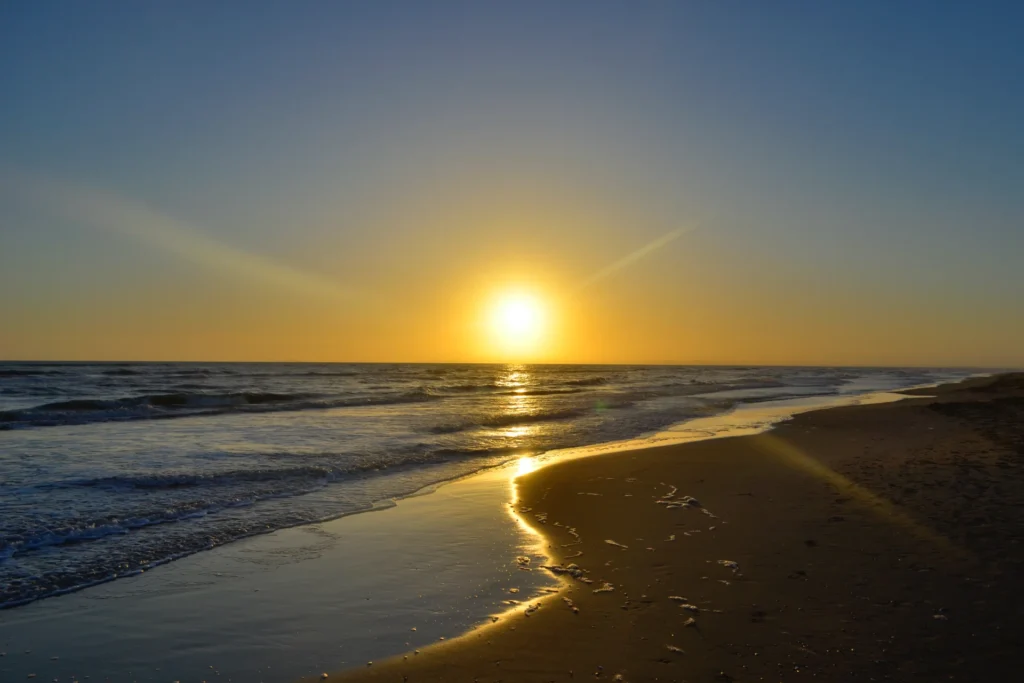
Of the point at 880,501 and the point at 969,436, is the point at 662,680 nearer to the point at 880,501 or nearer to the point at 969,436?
the point at 880,501

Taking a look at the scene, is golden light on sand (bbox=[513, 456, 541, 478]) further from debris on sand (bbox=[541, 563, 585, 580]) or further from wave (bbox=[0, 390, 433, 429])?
wave (bbox=[0, 390, 433, 429])

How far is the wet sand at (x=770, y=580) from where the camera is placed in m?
5.21

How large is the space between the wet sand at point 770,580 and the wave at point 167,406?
24.9 meters

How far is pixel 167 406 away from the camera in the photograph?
1486 inches

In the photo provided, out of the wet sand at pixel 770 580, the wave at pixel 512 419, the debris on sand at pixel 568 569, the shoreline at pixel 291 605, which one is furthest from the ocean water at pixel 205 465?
the debris on sand at pixel 568 569

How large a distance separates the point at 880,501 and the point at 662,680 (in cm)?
737

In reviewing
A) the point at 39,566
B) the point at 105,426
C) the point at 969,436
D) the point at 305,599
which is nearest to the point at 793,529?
the point at 305,599

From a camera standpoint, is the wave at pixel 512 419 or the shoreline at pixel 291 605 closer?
the shoreline at pixel 291 605

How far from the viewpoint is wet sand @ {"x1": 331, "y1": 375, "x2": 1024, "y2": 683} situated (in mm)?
5207

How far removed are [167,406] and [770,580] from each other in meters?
38.7

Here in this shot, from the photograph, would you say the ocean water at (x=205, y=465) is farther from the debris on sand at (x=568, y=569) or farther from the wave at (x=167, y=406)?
the debris on sand at (x=568, y=569)

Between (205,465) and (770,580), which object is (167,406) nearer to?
(205,465)

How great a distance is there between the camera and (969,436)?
734 inches

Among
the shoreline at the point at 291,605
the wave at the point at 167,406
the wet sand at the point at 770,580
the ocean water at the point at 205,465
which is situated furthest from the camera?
the wave at the point at 167,406
